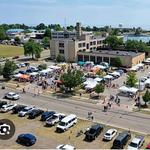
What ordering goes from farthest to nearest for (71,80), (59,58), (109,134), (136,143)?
1. (59,58)
2. (71,80)
3. (109,134)
4. (136,143)

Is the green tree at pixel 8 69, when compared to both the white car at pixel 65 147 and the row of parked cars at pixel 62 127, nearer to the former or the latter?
the row of parked cars at pixel 62 127

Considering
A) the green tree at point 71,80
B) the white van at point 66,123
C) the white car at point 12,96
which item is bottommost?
the white van at point 66,123

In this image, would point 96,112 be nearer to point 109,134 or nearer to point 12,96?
point 109,134

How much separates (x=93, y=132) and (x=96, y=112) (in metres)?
8.47

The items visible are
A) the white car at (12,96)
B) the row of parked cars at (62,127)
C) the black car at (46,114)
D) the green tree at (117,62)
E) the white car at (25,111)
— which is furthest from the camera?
the green tree at (117,62)

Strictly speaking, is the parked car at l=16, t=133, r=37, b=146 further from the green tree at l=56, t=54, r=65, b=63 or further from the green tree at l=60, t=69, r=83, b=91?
the green tree at l=56, t=54, r=65, b=63

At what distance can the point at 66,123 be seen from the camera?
3531cm

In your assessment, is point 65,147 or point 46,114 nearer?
point 65,147

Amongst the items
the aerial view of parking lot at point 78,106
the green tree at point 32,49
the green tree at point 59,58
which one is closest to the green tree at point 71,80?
the aerial view of parking lot at point 78,106

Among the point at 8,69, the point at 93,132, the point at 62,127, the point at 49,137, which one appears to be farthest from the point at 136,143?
the point at 8,69

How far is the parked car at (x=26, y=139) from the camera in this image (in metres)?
31.2

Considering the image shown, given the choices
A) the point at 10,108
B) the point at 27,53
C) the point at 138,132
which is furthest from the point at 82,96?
the point at 27,53

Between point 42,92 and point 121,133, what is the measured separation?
2164cm

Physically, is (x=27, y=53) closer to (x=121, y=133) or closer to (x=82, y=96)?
(x=82, y=96)
